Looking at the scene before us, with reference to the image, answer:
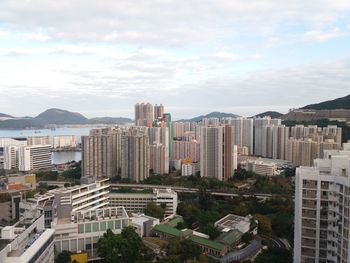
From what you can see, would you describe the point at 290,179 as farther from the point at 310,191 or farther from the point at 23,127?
the point at 23,127

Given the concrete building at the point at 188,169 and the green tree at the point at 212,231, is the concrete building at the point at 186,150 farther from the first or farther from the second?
the green tree at the point at 212,231

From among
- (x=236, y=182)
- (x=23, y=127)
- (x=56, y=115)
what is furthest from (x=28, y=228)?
(x=56, y=115)

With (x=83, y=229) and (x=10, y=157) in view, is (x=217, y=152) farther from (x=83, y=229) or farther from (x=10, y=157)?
(x=10, y=157)

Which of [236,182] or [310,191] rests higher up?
[310,191]

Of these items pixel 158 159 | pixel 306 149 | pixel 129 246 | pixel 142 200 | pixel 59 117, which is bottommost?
pixel 142 200

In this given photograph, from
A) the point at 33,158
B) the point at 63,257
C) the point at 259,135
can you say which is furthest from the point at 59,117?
the point at 63,257

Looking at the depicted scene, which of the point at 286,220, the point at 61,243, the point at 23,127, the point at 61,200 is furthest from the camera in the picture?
the point at 23,127
